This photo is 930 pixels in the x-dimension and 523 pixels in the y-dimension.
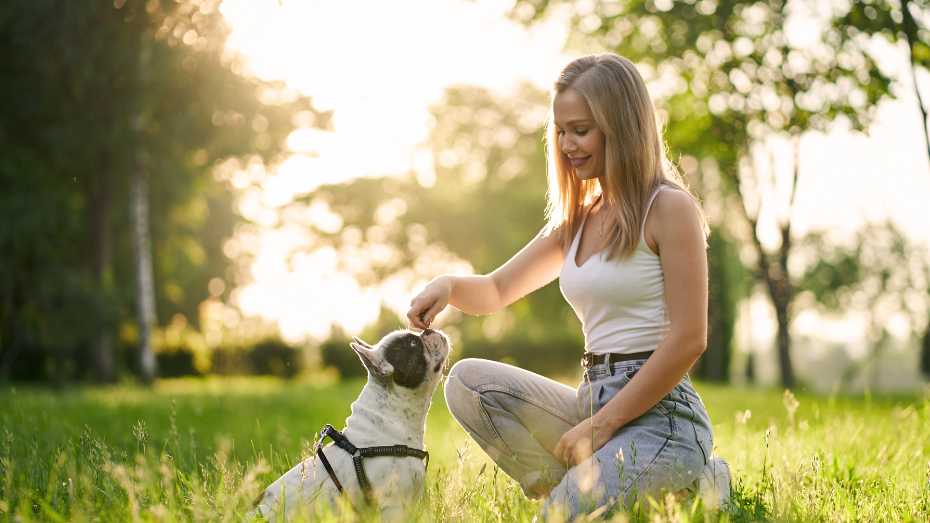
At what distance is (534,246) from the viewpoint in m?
4.61

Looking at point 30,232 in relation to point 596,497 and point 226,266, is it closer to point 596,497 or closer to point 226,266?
point 596,497

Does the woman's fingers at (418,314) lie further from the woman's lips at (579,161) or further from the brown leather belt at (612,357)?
the woman's lips at (579,161)

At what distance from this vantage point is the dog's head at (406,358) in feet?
13.3

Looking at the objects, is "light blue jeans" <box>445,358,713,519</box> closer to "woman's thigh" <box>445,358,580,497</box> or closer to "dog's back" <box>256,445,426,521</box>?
"woman's thigh" <box>445,358,580,497</box>

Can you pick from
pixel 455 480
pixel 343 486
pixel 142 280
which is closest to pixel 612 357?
pixel 455 480

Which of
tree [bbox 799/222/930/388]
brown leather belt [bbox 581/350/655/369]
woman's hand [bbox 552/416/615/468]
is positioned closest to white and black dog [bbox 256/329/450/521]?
woman's hand [bbox 552/416/615/468]

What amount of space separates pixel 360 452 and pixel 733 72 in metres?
10.4

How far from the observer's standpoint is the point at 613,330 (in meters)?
3.91

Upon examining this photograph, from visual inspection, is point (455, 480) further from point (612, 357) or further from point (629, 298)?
point (629, 298)

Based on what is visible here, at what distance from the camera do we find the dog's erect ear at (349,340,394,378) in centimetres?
404

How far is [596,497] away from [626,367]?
67 cm

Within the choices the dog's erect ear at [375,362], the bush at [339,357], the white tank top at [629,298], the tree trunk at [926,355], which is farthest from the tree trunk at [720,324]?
the dog's erect ear at [375,362]

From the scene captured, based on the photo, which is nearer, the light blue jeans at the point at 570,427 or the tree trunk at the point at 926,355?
the light blue jeans at the point at 570,427

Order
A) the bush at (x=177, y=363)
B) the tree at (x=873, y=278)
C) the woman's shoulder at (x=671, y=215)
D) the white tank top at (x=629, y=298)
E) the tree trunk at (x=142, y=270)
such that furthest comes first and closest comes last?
1. the tree at (x=873, y=278)
2. the bush at (x=177, y=363)
3. the tree trunk at (x=142, y=270)
4. the white tank top at (x=629, y=298)
5. the woman's shoulder at (x=671, y=215)
